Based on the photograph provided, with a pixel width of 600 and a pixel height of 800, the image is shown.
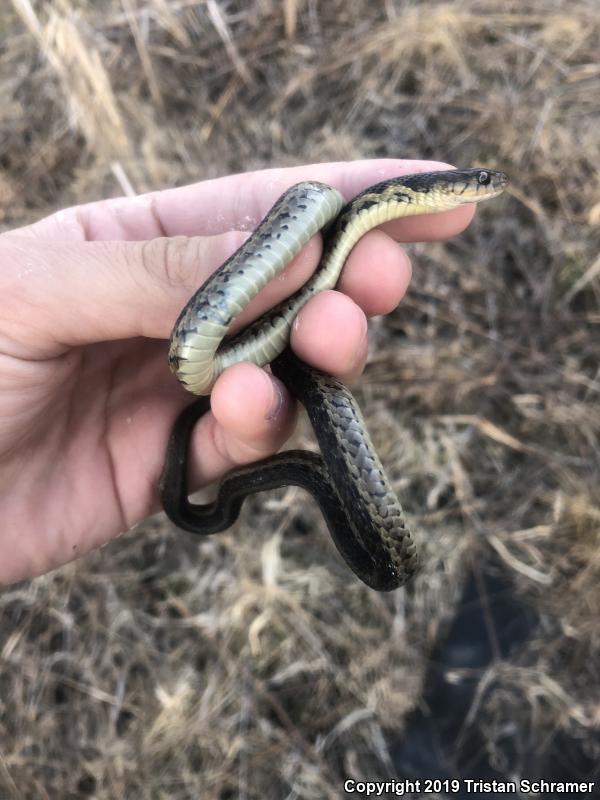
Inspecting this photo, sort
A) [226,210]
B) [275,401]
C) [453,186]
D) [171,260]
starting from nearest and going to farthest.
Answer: [171,260] < [275,401] < [453,186] < [226,210]

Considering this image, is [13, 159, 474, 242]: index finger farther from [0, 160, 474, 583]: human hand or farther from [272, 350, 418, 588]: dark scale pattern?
[272, 350, 418, 588]: dark scale pattern

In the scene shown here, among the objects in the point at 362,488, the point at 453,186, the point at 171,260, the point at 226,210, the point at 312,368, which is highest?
the point at 171,260

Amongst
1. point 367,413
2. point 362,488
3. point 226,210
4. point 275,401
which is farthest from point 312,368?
point 367,413

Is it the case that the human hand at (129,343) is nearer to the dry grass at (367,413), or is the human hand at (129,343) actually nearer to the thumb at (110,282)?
the thumb at (110,282)

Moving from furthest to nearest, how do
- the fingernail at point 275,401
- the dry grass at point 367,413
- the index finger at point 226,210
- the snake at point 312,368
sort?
the dry grass at point 367,413 → the index finger at point 226,210 → the fingernail at point 275,401 → the snake at point 312,368

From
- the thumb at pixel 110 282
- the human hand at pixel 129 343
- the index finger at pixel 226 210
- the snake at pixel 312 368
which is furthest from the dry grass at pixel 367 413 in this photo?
the thumb at pixel 110 282

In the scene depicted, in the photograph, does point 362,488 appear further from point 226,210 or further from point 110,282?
point 226,210
